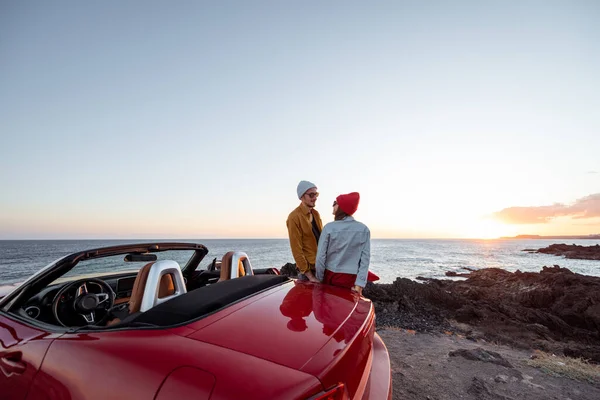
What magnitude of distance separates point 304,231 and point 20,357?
2776 millimetres

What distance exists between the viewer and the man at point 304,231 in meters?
3.74

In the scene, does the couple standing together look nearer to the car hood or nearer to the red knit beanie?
the red knit beanie

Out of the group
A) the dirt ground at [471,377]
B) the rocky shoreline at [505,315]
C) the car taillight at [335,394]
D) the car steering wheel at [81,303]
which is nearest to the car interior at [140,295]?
the car steering wheel at [81,303]

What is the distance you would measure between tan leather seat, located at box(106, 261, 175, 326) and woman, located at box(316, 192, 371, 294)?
1636mm

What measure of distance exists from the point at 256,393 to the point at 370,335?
3.52ft

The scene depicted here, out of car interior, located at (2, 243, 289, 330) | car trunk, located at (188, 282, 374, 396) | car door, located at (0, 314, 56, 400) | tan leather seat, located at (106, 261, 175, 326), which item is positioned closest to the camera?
car trunk, located at (188, 282, 374, 396)

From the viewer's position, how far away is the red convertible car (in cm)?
108

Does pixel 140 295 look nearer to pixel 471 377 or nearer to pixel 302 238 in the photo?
pixel 302 238

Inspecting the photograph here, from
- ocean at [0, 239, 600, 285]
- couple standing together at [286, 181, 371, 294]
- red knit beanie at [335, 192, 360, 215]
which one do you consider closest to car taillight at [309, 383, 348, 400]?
couple standing together at [286, 181, 371, 294]

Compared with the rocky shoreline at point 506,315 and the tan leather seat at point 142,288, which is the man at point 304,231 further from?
the rocky shoreline at point 506,315

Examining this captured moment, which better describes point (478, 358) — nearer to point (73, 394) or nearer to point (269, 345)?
point (269, 345)

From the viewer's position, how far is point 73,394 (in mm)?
1418

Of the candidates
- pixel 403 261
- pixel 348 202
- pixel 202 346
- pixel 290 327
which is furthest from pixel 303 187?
pixel 403 261

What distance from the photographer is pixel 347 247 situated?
3.21 meters
